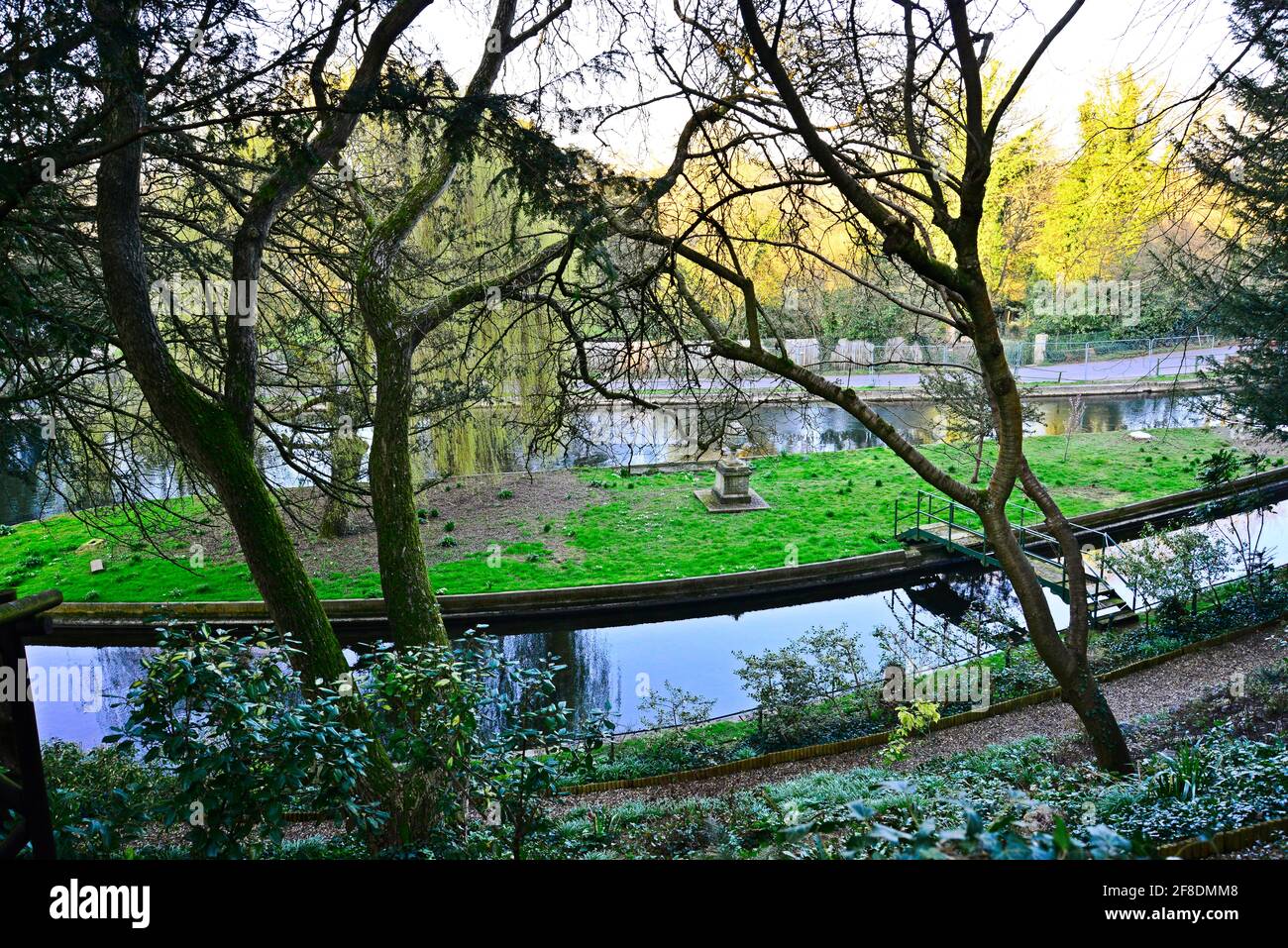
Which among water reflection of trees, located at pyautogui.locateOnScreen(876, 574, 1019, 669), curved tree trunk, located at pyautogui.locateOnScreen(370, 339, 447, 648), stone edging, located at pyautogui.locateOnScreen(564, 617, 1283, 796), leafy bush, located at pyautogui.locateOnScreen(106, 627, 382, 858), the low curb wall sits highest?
curved tree trunk, located at pyautogui.locateOnScreen(370, 339, 447, 648)

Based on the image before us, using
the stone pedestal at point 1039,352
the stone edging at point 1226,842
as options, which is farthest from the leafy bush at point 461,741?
the stone pedestal at point 1039,352

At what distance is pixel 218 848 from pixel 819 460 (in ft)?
61.1

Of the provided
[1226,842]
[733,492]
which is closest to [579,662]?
[733,492]

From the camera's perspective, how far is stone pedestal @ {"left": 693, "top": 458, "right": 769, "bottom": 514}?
659 inches

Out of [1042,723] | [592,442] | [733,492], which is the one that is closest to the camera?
[1042,723]

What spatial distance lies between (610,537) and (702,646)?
12.9 feet

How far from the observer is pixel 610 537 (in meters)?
15.3

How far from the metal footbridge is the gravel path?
7.22 feet

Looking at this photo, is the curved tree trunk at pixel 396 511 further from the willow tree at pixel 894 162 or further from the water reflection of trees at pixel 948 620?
the water reflection of trees at pixel 948 620

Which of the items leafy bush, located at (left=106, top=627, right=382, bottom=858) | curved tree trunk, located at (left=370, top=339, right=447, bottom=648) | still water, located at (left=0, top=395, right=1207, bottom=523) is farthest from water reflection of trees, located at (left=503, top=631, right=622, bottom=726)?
leafy bush, located at (left=106, top=627, right=382, bottom=858)

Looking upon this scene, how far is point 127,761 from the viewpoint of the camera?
7.39 metres

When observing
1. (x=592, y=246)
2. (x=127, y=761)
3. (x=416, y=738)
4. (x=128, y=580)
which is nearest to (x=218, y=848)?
(x=416, y=738)

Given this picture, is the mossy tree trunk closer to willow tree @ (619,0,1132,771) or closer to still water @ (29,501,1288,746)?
willow tree @ (619,0,1132,771)

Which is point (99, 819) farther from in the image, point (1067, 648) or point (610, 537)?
point (610, 537)
